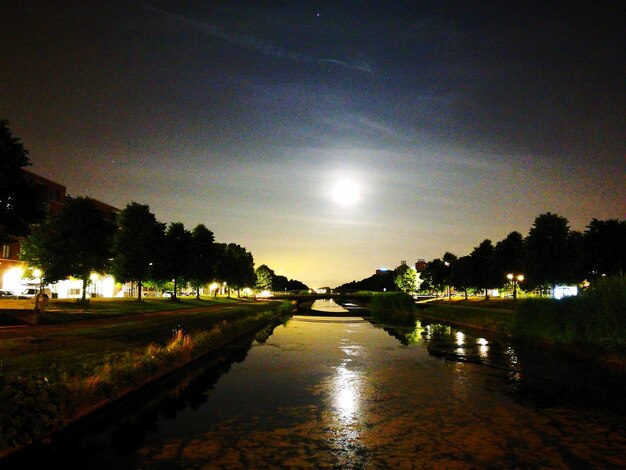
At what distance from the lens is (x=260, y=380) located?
19.0 m

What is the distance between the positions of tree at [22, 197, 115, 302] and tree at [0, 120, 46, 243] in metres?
16.8

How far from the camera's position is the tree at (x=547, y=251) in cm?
6938

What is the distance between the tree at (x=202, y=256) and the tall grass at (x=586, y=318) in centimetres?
6110

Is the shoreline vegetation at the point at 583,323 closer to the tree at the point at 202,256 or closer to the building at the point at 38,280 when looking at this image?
the tree at the point at 202,256

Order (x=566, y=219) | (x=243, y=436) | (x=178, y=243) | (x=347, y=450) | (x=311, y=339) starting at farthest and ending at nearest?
1. (x=178, y=243)
2. (x=566, y=219)
3. (x=311, y=339)
4. (x=243, y=436)
5. (x=347, y=450)

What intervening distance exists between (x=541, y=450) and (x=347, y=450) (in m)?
4.05

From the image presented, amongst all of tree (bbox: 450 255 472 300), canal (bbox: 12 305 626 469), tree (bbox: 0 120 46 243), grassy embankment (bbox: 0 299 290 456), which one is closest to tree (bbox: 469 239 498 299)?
tree (bbox: 450 255 472 300)

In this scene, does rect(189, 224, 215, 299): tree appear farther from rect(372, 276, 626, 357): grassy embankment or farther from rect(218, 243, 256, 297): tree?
rect(372, 276, 626, 357): grassy embankment

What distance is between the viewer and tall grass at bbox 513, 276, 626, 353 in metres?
24.8

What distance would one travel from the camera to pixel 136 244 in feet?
222

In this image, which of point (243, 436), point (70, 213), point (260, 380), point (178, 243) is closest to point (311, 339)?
point (260, 380)

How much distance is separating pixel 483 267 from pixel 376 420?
313ft

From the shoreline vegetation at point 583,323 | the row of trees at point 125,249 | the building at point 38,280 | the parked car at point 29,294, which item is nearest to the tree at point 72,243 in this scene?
the row of trees at point 125,249

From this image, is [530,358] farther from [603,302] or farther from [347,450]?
[347,450]
